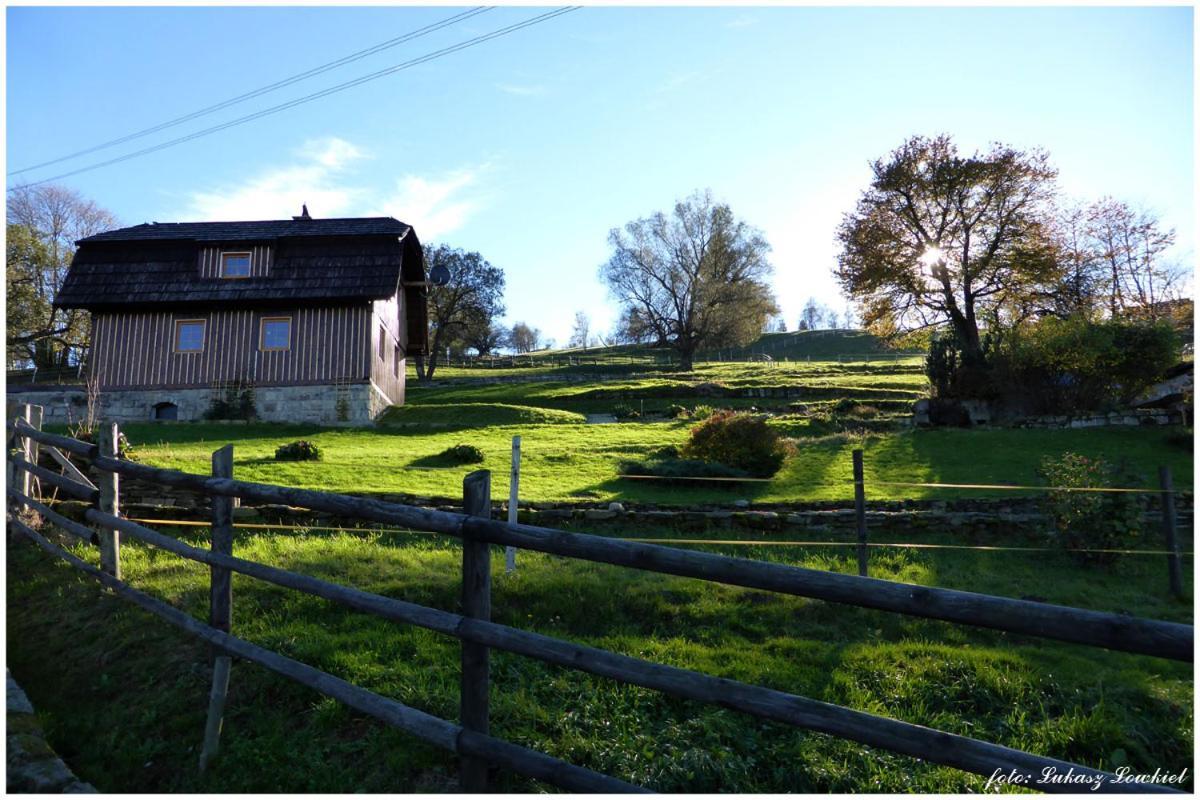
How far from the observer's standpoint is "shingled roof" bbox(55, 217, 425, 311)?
82.8ft

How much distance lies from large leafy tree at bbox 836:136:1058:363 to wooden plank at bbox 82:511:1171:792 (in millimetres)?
30397

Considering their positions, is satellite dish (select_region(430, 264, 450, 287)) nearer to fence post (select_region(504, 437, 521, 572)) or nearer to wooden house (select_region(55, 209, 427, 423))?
wooden house (select_region(55, 209, 427, 423))

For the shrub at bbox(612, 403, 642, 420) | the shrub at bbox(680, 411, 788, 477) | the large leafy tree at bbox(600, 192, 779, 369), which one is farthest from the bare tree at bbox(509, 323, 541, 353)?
the shrub at bbox(680, 411, 788, 477)

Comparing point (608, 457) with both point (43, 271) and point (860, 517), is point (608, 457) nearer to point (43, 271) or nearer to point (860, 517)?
point (860, 517)

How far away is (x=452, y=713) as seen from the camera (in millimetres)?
4500

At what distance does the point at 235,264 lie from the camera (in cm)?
2612

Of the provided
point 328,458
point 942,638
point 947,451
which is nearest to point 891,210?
point 947,451

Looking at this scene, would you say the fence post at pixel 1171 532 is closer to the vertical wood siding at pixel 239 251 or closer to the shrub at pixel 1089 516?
the shrub at pixel 1089 516

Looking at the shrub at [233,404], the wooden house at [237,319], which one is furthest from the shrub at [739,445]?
the shrub at [233,404]

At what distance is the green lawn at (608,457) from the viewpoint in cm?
1337

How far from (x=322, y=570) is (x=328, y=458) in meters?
9.77

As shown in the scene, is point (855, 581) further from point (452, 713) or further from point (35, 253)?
point (35, 253)

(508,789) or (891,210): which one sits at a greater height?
(891,210)

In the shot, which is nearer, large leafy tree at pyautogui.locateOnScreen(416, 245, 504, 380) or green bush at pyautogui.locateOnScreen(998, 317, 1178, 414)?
green bush at pyautogui.locateOnScreen(998, 317, 1178, 414)
